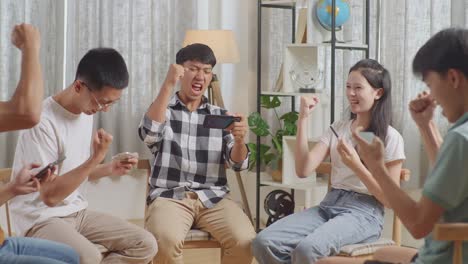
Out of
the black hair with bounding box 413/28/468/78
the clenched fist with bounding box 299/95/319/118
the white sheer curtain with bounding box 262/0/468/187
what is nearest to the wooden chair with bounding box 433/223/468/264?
the black hair with bounding box 413/28/468/78

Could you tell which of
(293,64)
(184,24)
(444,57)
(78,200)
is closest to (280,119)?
(293,64)

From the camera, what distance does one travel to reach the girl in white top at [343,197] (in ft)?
10.9

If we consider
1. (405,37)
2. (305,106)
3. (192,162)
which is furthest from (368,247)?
(405,37)

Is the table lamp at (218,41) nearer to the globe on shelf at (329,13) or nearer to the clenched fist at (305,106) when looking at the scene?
the globe on shelf at (329,13)

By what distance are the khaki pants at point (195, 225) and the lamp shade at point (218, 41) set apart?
162cm

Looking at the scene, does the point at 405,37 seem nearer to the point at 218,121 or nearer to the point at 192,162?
the point at 218,121

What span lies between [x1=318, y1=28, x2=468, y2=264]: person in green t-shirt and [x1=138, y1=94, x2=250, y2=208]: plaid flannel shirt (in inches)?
64.2

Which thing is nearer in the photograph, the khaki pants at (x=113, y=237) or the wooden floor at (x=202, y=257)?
the khaki pants at (x=113, y=237)

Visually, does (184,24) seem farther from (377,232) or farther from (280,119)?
(377,232)

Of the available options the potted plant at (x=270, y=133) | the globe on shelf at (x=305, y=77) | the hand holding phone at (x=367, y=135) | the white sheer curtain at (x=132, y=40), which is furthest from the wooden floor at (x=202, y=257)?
the hand holding phone at (x=367, y=135)

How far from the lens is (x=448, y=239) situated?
2.01 m

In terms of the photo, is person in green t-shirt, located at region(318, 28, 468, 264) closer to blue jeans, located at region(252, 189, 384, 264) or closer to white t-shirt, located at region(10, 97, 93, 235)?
blue jeans, located at region(252, 189, 384, 264)

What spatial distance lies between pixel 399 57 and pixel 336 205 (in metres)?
1.51

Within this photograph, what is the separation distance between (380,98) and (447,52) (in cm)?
150
